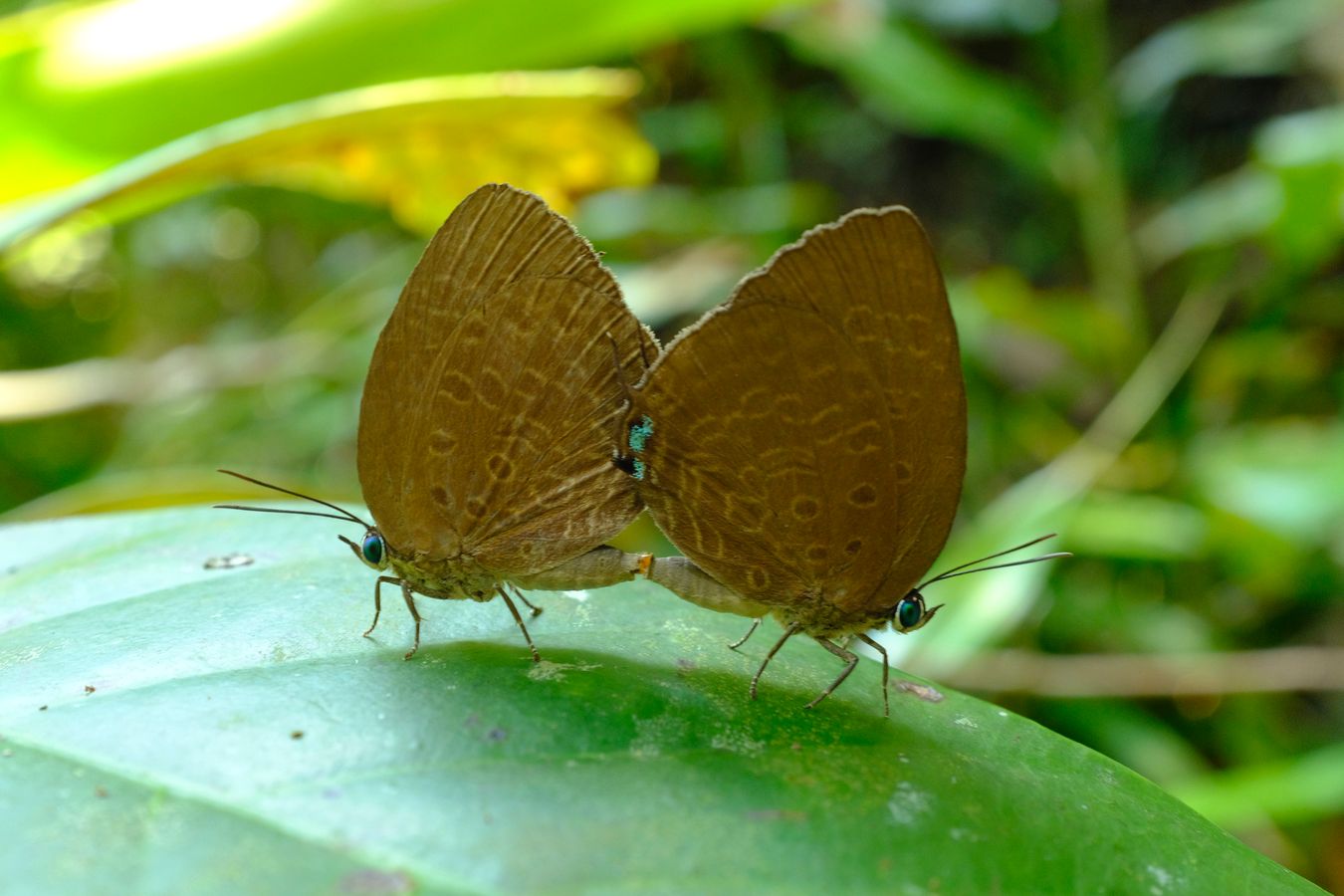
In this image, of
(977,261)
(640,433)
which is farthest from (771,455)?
(977,261)

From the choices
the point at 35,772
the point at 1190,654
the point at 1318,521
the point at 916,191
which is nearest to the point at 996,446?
the point at 1190,654

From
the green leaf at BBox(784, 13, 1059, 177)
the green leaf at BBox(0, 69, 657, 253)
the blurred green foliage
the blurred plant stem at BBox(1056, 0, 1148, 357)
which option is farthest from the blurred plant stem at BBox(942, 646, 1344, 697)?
the green leaf at BBox(784, 13, 1059, 177)

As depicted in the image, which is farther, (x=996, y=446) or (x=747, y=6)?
(x=996, y=446)

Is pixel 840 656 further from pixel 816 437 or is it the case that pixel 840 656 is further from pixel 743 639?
pixel 816 437

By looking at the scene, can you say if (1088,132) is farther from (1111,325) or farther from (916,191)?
(916,191)

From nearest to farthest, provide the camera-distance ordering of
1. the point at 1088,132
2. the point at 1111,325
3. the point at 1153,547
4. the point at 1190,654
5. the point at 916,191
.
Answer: the point at 1153,547 < the point at 1190,654 < the point at 1111,325 < the point at 1088,132 < the point at 916,191
